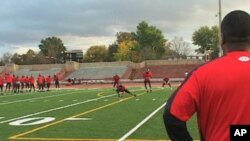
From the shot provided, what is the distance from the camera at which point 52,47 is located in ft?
524

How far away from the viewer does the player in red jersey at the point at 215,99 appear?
2551mm

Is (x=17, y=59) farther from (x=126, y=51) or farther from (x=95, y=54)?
(x=126, y=51)

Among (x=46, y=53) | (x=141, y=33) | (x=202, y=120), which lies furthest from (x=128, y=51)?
(x=202, y=120)

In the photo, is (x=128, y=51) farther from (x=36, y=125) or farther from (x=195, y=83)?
(x=195, y=83)

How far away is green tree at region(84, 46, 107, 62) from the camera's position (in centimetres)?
13500

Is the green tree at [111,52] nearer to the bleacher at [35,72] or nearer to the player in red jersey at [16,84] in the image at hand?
the bleacher at [35,72]

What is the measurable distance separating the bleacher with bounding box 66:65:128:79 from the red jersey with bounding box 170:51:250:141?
79.4 m

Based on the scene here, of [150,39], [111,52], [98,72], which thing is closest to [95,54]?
[111,52]

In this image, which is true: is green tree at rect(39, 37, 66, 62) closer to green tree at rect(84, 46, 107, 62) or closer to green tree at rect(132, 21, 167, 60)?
green tree at rect(84, 46, 107, 62)

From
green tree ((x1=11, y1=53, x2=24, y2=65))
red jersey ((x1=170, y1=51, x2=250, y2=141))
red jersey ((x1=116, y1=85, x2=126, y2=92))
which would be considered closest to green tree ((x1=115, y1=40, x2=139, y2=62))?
green tree ((x1=11, y1=53, x2=24, y2=65))

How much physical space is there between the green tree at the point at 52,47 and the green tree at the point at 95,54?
1956 cm

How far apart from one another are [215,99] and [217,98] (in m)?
0.01

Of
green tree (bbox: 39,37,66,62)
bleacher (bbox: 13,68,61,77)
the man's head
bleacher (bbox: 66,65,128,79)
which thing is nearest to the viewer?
the man's head

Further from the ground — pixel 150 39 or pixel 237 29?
pixel 150 39
